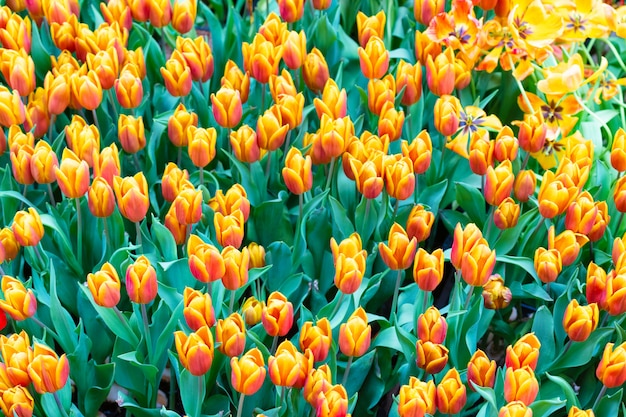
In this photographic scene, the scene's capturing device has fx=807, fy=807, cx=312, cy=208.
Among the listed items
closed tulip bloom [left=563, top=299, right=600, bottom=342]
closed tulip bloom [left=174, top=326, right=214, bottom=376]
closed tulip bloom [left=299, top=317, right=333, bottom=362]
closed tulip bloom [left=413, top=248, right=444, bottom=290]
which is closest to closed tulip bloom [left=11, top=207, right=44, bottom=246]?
closed tulip bloom [left=174, top=326, right=214, bottom=376]

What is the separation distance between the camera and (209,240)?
142cm

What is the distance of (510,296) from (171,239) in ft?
2.08

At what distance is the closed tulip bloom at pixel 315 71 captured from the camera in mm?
1726

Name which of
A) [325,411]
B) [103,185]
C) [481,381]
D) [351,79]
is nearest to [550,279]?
[481,381]

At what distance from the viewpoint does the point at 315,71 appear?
5.70ft

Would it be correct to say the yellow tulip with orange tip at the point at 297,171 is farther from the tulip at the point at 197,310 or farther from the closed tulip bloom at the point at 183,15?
the closed tulip bloom at the point at 183,15

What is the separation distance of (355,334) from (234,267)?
0.67ft

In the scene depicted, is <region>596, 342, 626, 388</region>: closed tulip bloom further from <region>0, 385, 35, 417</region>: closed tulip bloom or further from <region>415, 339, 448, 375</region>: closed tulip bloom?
<region>0, 385, 35, 417</region>: closed tulip bloom

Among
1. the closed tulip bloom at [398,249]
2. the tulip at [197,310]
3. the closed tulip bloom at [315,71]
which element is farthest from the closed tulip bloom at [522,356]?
the closed tulip bloom at [315,71]

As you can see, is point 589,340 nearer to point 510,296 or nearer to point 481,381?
point 510,296

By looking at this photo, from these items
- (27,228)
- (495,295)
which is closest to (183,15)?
(27,228)

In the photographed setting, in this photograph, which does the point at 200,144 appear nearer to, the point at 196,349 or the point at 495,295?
the point at 196,349

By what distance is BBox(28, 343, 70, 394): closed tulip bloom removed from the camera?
1118 millimetres

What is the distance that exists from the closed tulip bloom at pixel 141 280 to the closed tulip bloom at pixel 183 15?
0.77 m
